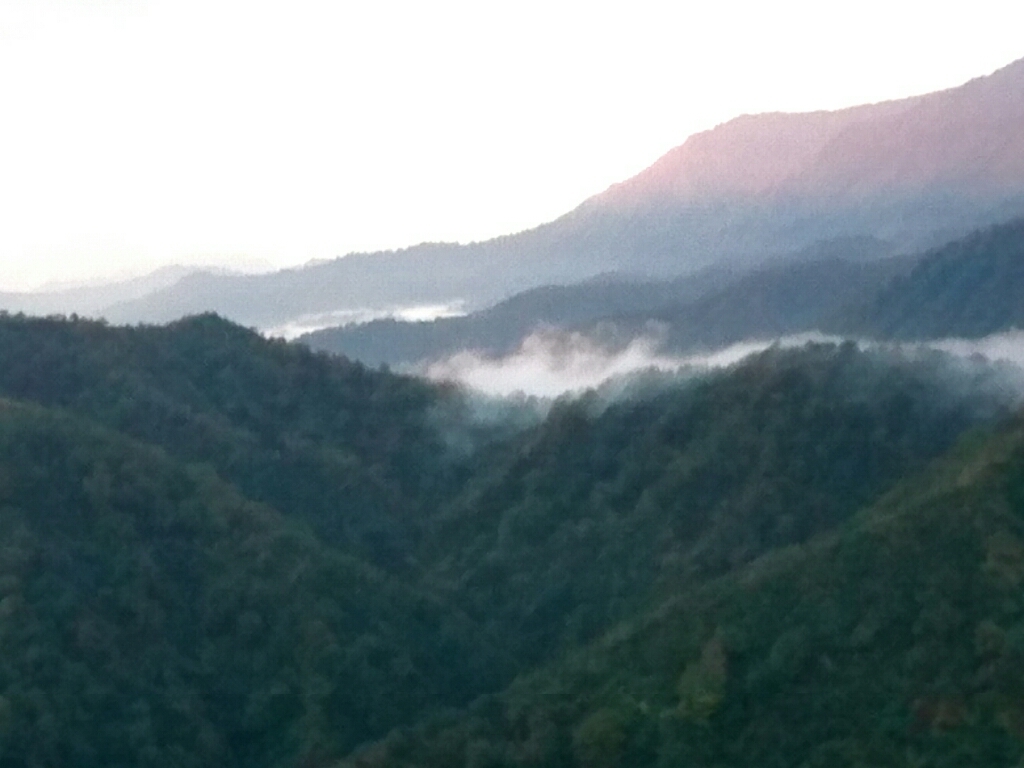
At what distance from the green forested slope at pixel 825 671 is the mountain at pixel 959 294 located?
83.7m

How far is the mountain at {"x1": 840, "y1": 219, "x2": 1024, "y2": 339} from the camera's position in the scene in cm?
13700

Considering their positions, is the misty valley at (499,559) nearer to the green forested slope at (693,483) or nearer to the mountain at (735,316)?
the green forested slope at (693,483)

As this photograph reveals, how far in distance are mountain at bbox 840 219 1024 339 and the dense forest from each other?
202 feet

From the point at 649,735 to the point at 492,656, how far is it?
18.4 metres

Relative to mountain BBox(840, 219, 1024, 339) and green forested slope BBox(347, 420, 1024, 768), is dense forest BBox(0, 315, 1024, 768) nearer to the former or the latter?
green forested slope BBox(347, 420, 1024, 768)

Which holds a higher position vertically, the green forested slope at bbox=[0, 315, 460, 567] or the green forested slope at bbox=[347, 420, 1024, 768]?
the green forested slope at bbox=[0, 315, 460, 567]

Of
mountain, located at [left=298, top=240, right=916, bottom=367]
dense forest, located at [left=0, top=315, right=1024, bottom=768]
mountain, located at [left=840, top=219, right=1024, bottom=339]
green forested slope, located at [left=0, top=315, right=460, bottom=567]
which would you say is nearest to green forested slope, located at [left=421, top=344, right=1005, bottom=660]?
dense forest, located at [left=0, top=315, right=1024, bottom=768]

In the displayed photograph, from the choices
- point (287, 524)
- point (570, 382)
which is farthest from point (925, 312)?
point (287, 524)

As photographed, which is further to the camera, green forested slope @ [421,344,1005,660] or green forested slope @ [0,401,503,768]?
green forested slope @ [421,344,1005,660]

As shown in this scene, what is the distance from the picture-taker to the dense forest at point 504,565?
158 feet

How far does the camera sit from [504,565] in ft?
246

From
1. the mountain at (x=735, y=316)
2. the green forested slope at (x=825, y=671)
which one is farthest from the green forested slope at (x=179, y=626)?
the mountain at (x=735, y=316)

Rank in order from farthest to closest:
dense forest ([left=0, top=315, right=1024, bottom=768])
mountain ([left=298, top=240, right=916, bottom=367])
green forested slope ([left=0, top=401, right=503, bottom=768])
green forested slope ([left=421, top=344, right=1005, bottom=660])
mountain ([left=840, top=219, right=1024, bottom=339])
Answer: mountain ([left=298, top=240, right=916, bottom=367]) < mountain ([left=840, top=219, right=1024, bottom=339]) < green forested slope ([left=421, top=344, right=1005, bottom=660]) < green forested slope ([left=0, top=401, right=503, bottom=768]) < dense forest ([left=0, top=315, right=1024, bottom=768])

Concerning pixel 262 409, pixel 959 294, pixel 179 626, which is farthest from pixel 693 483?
pixel 959 294
